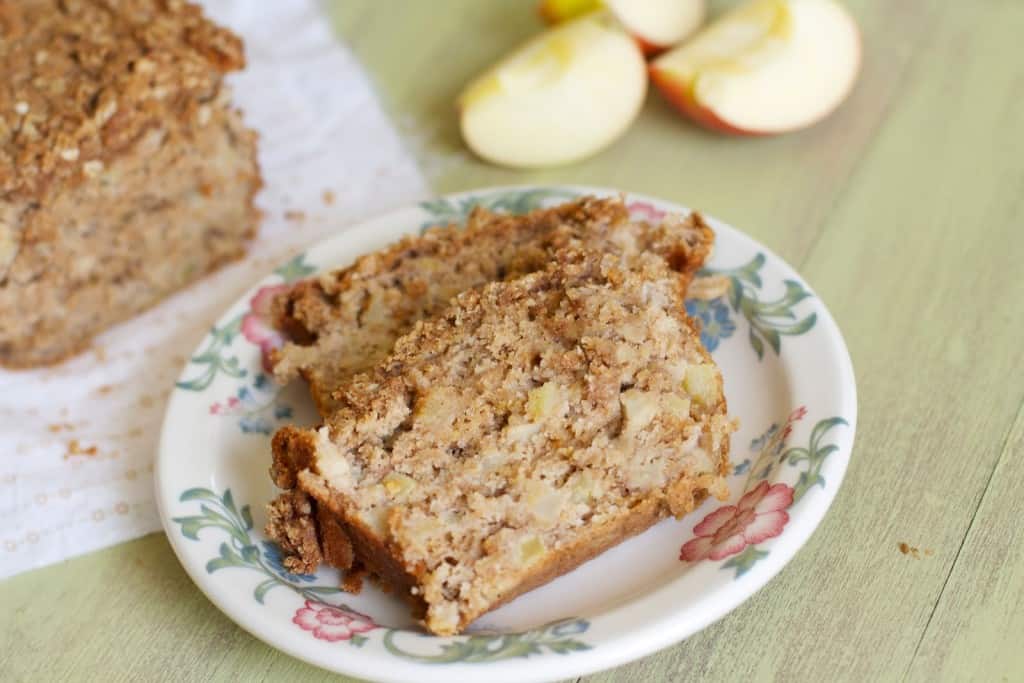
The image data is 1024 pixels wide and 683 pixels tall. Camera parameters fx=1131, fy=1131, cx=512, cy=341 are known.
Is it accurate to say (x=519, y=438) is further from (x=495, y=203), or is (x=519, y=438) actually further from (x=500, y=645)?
(x=495, y=203)

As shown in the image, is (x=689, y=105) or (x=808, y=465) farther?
(x=689, y=105)

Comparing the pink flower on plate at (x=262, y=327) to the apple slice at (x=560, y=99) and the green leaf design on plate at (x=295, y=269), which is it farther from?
the apple slice at (x=560, y=99)

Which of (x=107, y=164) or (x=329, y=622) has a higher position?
(x=107, y=164)

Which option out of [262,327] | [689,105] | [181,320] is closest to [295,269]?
[262,327]

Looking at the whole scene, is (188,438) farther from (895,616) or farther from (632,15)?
(632,15)

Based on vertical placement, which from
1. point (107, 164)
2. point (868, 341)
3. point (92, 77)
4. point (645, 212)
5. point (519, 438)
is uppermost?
point (92, 77)

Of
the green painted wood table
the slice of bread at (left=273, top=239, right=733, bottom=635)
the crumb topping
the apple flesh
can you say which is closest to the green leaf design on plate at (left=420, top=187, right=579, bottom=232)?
the green painted wood table
